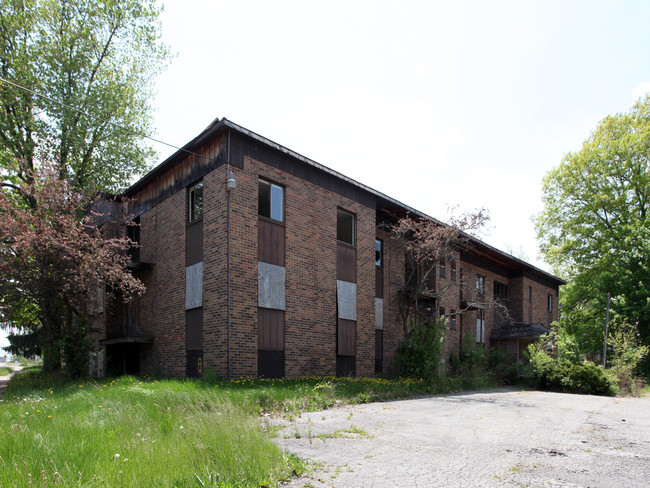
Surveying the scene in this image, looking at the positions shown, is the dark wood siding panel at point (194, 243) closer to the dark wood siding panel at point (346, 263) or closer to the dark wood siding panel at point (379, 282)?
the dark wood siding panel at point (346, 263)

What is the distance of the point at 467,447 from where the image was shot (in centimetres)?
702

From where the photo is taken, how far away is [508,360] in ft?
92.1

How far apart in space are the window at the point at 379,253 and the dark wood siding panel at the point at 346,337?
3.28 metres

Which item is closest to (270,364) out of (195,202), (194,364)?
(194,364)

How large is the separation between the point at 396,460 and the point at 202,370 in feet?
30.0

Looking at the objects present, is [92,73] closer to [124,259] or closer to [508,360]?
[124,259]

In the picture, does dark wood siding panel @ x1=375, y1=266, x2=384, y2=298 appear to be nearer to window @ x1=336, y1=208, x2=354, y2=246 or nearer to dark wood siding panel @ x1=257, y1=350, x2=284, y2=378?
window @ x1=336, y1=208, x2=354, y2=246

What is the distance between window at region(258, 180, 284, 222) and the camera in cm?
1470

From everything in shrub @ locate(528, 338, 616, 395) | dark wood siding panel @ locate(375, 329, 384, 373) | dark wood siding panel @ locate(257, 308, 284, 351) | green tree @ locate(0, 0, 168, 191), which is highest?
green tree @ locate(0, 0, 168, 191)

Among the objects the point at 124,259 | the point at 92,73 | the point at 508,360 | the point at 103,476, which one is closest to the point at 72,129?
the point at 92,73

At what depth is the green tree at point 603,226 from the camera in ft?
89.1

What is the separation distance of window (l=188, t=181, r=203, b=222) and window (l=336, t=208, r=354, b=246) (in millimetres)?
4879

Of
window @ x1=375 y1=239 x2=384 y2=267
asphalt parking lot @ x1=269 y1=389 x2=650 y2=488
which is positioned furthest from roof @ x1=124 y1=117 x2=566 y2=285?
asphalt parking lot @ x1=269 y1=389 x2=650 y2=488

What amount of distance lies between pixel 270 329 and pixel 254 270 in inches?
72.1
